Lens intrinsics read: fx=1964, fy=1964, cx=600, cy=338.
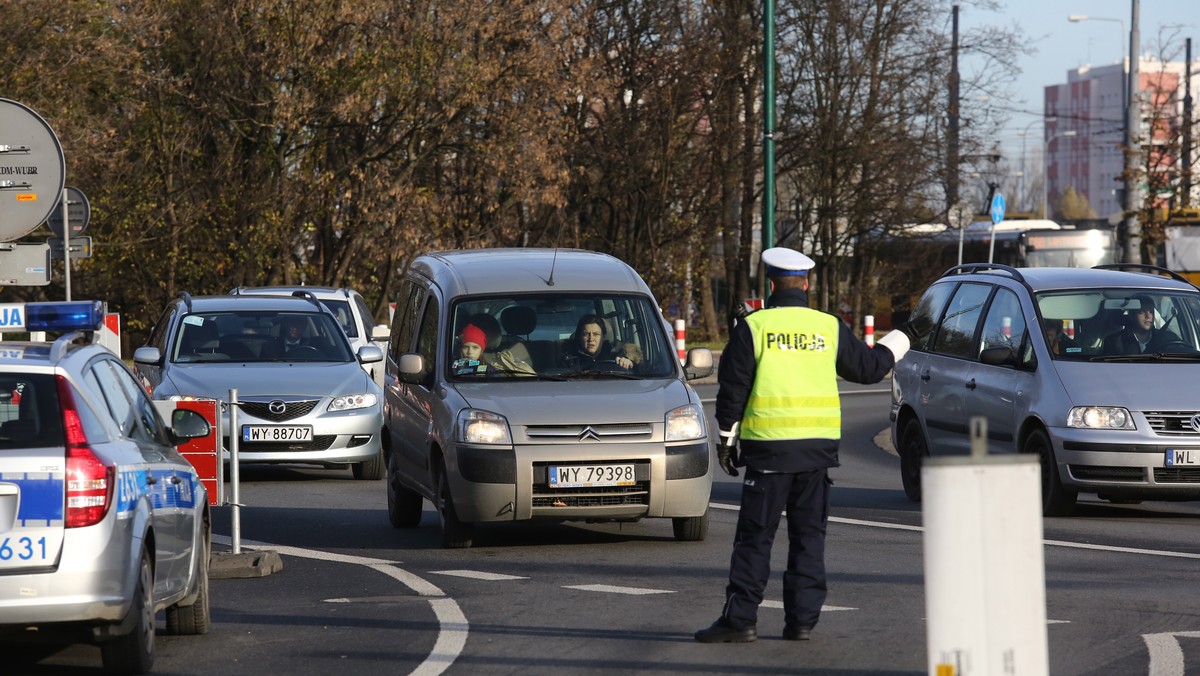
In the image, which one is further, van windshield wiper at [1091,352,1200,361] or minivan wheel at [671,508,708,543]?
van windshield wiper at [1091,352,1200,361]

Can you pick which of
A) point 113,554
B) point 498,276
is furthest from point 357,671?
point 498,276

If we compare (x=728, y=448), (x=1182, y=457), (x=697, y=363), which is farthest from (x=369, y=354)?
(x=728, y=448)

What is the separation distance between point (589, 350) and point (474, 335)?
0.76 m

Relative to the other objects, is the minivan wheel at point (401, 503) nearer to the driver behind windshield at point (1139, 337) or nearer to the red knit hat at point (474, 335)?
the red knit hat at point (474, 335)

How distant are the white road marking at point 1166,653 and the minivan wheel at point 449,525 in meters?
4.76

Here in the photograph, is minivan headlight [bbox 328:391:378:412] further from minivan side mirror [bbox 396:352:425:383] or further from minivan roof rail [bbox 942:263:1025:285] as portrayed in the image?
minivan roof rail [bbox 942:263:1025:285]

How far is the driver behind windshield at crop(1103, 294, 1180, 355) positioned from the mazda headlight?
650cm

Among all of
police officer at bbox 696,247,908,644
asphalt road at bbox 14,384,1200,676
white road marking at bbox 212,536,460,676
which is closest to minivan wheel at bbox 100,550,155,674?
asphalt road at bbox 14,384,1200,676

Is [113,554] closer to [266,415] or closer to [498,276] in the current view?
[498,276]

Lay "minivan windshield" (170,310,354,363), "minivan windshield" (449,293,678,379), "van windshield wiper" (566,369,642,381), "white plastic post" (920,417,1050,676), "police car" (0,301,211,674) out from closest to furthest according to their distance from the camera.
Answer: "white plastic post" (920,417,1050,676) → "police car" (0,301,211,674) → "van windshield wiper" (566,369,642,381) → "minivan windshield" (449,293,678,379) → "minivan windshield" (170,310,354,363)

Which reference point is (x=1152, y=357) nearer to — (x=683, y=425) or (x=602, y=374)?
(x=683, y=425)

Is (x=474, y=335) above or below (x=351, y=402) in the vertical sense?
above

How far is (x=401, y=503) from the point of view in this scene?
534 inches

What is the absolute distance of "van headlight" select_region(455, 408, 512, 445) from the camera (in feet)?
38.4
